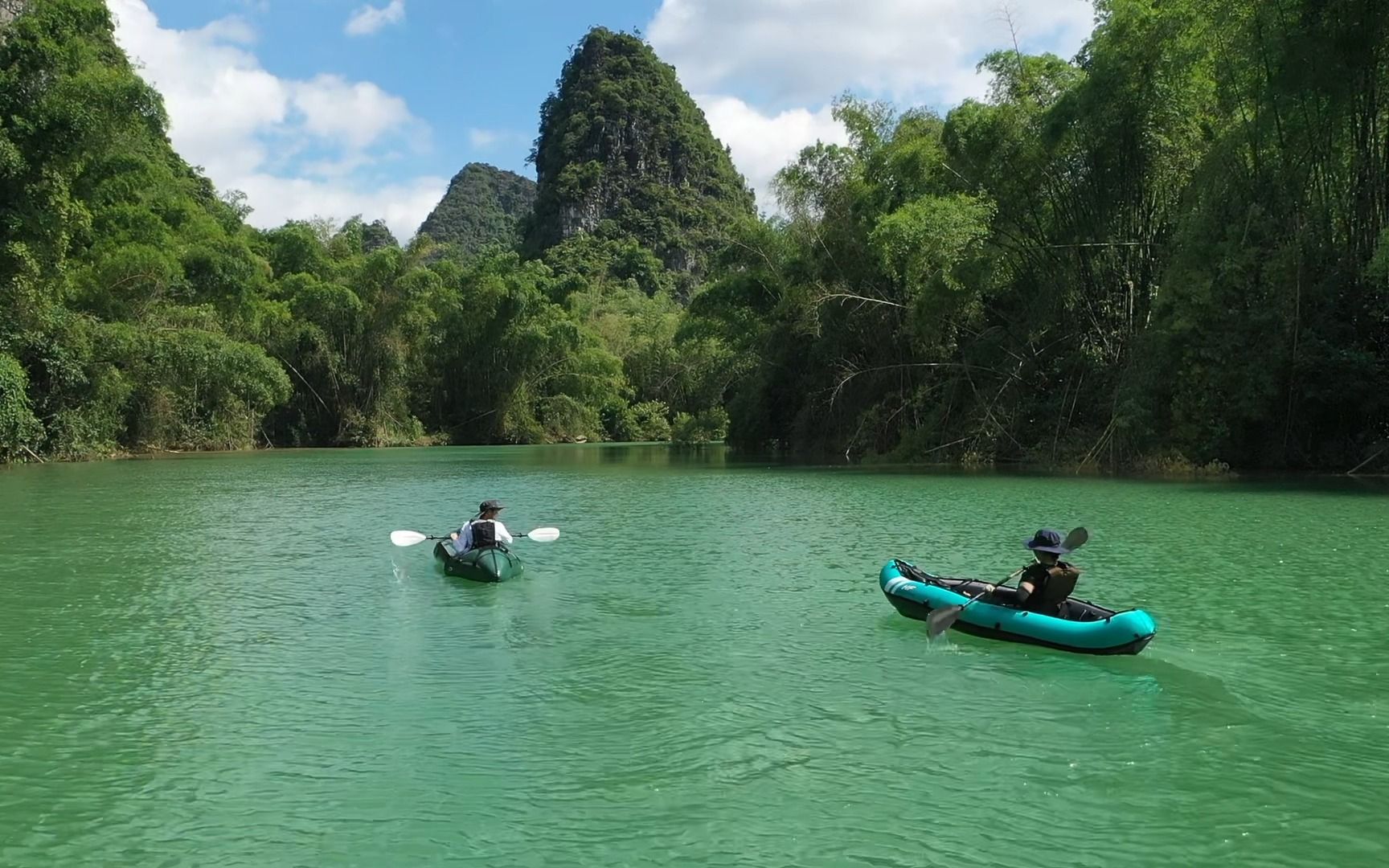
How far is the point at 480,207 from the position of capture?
132125mm

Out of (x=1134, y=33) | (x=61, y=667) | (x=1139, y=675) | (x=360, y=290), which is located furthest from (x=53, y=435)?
(x=1139, y=675)

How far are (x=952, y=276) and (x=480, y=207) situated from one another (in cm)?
11576

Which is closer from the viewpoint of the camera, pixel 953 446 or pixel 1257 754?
pixel 1257 754

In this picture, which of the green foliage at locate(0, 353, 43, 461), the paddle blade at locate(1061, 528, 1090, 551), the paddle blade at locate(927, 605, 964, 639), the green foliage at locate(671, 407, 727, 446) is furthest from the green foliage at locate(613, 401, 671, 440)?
the paddle blade at locate(927, 605, 964, 639)

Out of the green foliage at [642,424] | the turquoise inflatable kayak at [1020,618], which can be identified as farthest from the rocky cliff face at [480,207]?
the turquoise inflatable kayak at [1020,618]

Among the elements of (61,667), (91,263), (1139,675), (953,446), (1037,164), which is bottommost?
(61,667)

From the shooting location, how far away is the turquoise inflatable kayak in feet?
22.6

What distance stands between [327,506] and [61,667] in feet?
38.0

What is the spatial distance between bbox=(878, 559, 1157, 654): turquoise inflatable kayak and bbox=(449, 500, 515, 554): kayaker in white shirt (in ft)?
13.7

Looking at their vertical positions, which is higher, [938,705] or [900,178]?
[900,178]

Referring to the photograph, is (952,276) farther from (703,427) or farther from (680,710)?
(703,427)

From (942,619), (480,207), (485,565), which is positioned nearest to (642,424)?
(485,565)

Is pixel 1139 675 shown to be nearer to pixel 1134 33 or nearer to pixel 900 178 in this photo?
pixel 1134 33

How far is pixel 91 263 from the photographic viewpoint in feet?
107
